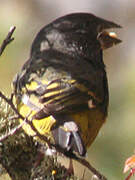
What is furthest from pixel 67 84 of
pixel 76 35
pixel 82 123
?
pixel 76 35

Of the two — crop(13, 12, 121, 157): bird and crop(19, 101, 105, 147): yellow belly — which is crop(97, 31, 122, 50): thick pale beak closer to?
crop(13, 12, 121, 157): bird

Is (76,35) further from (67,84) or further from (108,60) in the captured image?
(108,60)

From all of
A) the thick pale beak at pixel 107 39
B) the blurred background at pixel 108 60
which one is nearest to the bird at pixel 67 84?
the thick pale beak at pixel 107 39

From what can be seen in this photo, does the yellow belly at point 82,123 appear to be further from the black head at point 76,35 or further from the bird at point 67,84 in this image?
the black head at point 76,35

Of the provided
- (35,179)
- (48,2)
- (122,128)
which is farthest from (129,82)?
(48,2)

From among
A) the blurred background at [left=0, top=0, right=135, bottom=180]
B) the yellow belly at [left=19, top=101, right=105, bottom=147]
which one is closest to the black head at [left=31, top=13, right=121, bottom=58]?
the blurred background at [left=0, top=0, right=135, bottom=180]

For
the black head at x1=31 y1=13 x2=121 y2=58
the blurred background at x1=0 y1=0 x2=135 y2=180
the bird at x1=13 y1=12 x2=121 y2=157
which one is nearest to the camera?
the bird at x1=13 y1=12 x2=121 y2=157

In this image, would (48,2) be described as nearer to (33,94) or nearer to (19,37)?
(19,37)
